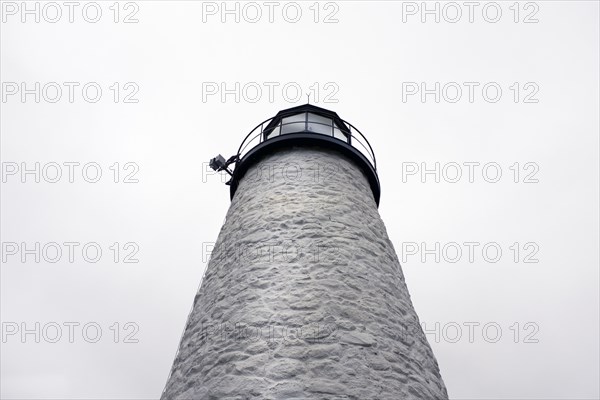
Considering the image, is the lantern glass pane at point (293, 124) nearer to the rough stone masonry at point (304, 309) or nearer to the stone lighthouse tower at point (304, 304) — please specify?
the stone lighthouse tower at point (304, 304)

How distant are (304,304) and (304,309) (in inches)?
3.1

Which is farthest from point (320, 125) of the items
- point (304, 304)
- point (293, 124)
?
point (304, 304)

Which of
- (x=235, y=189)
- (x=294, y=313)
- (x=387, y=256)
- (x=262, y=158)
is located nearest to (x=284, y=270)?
(x=294, y=313)

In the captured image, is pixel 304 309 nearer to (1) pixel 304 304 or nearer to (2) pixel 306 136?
(1) pixel 304 304

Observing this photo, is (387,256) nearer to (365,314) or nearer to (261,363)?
(365,314)

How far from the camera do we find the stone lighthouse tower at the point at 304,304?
5.53 metres

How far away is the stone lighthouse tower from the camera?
553 cm

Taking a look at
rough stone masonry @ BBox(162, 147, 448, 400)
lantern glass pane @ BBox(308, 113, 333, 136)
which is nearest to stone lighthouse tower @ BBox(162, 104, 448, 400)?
rough stone masonry @ BBox(162, 147, 448, 400)

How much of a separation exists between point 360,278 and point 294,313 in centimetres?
118

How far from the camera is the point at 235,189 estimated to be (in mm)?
10203

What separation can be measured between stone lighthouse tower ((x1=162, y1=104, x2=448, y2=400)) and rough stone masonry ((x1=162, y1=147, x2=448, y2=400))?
1 cm

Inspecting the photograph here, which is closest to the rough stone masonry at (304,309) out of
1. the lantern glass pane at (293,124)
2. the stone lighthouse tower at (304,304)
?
the stone lighthouse tower at (304,304)

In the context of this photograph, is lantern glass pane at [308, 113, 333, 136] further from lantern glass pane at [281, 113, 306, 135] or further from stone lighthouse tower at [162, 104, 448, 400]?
stone lighthouse tower at [162, 104, 448, 400]

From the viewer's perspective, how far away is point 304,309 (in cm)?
611
